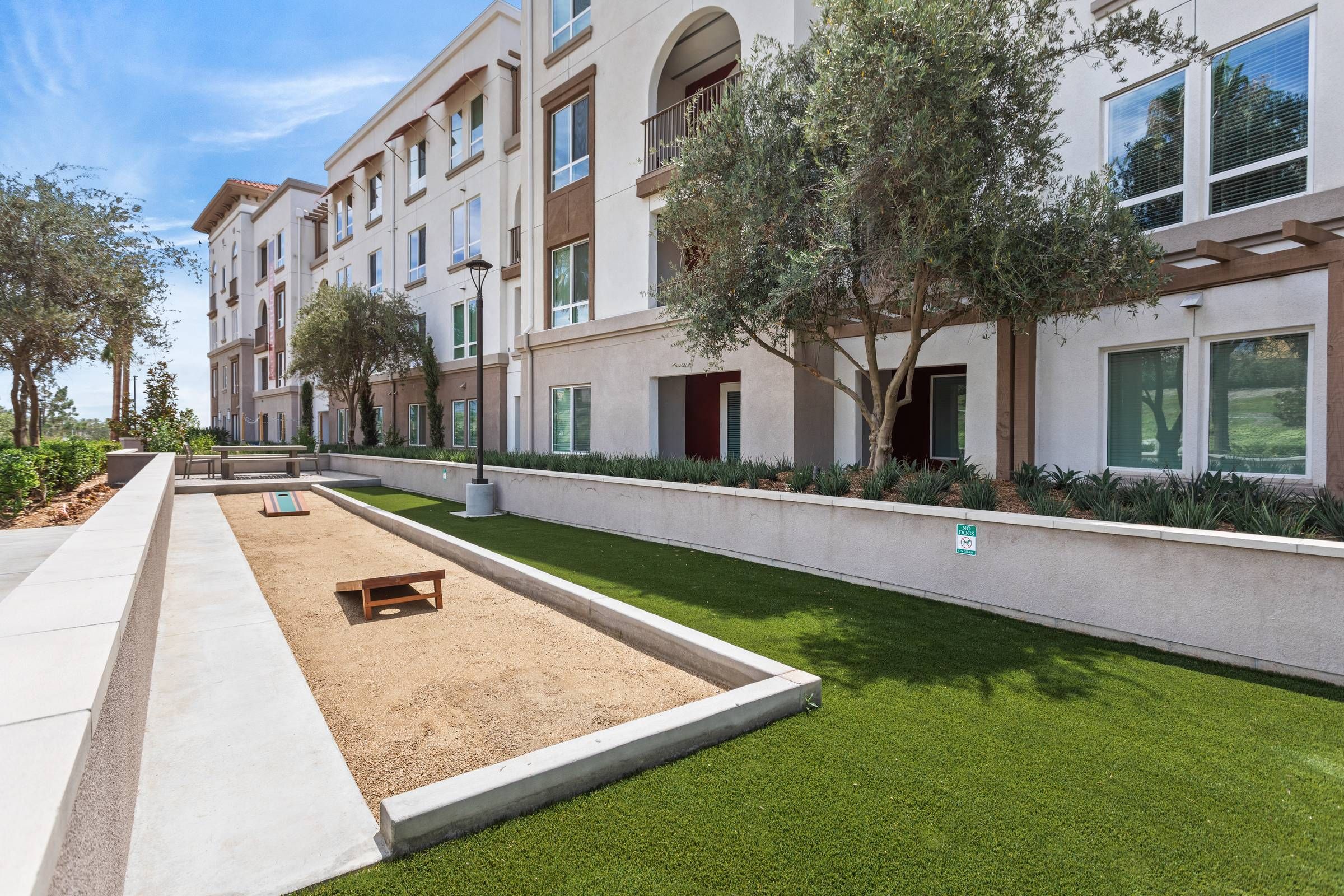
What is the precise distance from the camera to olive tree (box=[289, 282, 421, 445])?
1036 inches

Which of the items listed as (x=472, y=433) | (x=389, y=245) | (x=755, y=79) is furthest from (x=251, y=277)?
(x=755, y=79)

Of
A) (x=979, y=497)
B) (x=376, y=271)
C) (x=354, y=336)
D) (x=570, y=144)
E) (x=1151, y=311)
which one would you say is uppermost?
(x=570, y=144)

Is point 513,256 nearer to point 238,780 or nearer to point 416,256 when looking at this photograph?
point 416,256

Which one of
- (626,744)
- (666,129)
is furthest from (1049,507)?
(666,129)

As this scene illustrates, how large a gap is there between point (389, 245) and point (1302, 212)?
3020cm

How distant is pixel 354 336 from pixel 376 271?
6.49 metres

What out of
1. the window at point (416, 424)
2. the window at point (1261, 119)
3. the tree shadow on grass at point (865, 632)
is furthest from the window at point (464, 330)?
the window at point (1261, 119)

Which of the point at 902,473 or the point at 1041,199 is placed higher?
the point at 1041,199

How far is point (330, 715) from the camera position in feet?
14.8

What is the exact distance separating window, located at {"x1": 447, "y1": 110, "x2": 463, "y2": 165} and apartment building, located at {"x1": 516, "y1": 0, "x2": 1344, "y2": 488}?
10936 millimetres

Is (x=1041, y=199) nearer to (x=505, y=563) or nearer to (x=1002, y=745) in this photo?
(x=1002, y=745)

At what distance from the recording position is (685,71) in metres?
16.4

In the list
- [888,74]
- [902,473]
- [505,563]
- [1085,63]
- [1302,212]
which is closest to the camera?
[888,74]

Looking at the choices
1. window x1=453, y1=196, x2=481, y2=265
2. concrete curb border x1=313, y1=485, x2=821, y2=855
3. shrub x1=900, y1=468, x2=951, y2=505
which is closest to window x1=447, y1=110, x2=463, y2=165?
window x1=453, y1=196, x2=481, y2=265
